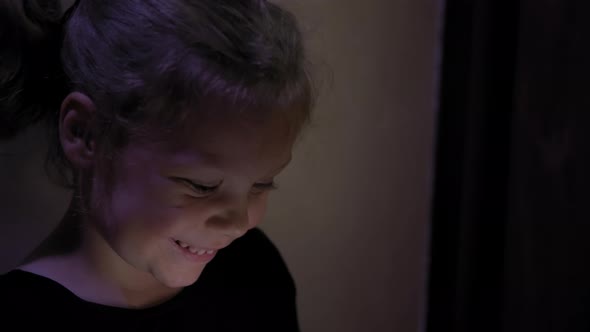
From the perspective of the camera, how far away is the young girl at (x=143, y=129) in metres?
0.68

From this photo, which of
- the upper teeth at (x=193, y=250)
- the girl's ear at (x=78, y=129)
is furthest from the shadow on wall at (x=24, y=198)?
the upper teeth at (x=193, y=250)

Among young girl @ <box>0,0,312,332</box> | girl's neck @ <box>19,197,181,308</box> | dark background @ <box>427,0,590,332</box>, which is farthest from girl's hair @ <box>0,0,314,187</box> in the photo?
dark background @ <box>427,0,590,332</box>

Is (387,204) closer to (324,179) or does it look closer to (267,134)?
(324,179)

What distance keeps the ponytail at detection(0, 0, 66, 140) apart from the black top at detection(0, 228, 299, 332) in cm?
22

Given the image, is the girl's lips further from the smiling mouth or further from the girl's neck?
the girl's neck

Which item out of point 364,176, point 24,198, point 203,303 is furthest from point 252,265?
point 24,198

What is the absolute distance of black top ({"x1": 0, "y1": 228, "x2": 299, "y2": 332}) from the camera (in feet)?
2.46

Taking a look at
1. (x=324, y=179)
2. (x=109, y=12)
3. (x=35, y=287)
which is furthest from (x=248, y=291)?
(x=109, y=12)

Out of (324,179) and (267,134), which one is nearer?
(267,134)

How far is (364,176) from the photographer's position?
1045 mm

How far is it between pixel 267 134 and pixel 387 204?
411 mm

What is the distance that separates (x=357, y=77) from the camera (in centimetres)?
100

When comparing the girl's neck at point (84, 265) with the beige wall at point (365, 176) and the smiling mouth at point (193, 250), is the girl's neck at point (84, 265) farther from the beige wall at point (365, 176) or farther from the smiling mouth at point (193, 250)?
the beige wall at point (365, 176)

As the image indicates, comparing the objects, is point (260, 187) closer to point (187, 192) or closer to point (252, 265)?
point (187, 192)
